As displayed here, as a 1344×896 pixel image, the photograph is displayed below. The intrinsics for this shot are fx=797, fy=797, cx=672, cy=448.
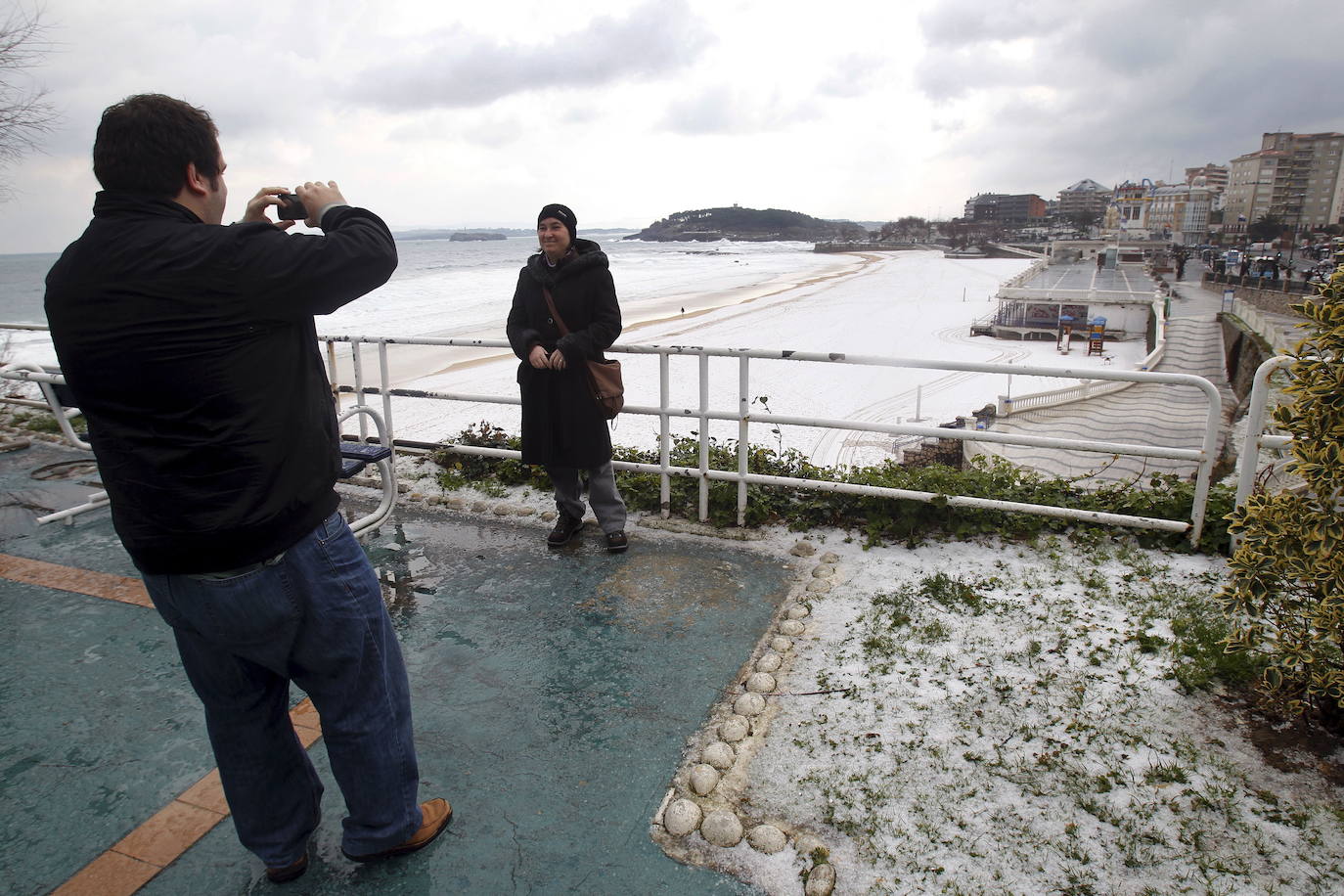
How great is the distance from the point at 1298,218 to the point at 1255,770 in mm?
188657

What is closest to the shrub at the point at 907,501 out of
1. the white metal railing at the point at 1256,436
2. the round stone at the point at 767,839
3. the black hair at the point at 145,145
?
the white metal railing at the point at 1256,436

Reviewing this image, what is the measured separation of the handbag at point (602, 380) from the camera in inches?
167

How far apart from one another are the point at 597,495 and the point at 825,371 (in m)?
27.5

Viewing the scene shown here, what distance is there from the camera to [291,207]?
206 centimetres

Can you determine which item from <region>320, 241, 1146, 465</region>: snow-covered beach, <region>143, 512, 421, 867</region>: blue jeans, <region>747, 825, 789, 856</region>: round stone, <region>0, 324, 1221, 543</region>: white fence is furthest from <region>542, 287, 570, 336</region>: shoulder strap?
<region>747, 825, 789, 856</region>: round stone

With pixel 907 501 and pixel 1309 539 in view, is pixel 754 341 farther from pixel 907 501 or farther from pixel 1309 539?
pixel 1309 539

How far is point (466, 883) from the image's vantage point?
2.24m

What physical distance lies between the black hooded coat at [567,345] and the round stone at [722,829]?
7.40ft

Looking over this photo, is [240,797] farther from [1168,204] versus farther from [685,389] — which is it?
[1168,204]

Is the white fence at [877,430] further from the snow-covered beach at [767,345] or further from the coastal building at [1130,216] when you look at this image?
the coastal building at [1130,216]

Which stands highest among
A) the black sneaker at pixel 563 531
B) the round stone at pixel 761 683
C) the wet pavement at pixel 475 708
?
the black sneaker at pixel 563 531

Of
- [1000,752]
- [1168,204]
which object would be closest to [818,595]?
[1000,752]

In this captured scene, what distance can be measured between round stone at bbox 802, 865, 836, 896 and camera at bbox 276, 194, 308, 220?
225 cm

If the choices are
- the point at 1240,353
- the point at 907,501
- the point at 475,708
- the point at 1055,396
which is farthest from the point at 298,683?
the point at 1240,353
